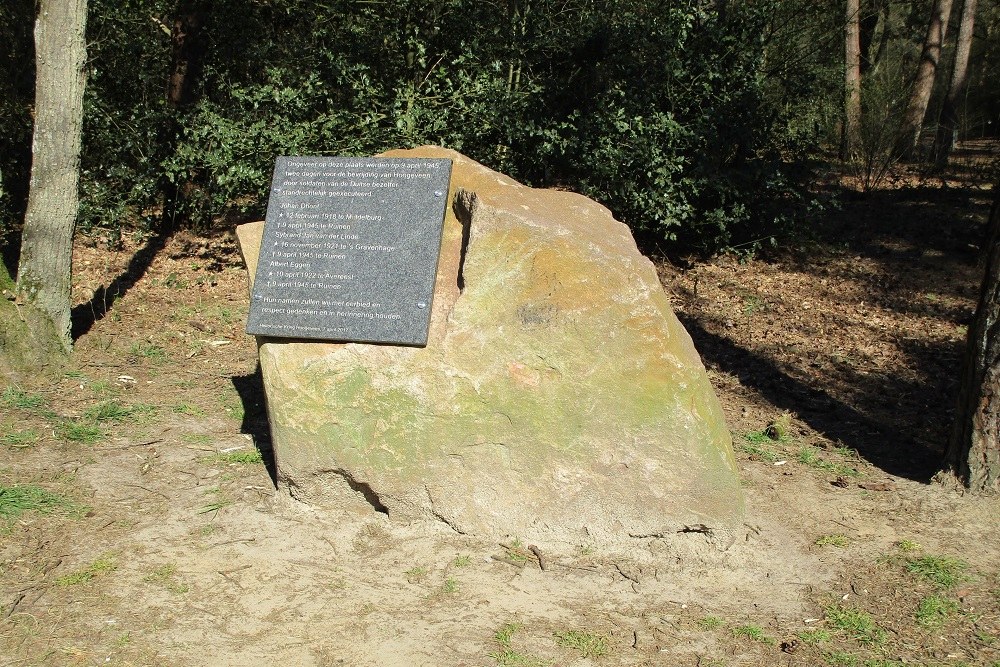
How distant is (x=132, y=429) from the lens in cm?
589

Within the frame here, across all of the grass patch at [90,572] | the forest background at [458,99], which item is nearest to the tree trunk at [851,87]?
the forest background at [458,99]

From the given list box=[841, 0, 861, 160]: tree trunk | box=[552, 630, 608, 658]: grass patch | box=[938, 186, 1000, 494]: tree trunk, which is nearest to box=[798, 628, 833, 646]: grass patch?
box=[552, 630, 608, 658]: grass patch

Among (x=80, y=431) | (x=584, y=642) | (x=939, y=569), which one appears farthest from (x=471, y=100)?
(x=584, y=642)

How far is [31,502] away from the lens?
4.71 m

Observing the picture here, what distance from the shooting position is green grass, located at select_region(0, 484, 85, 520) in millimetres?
4617

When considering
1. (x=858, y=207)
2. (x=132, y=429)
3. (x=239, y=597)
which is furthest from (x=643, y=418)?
(x=858, y=207)

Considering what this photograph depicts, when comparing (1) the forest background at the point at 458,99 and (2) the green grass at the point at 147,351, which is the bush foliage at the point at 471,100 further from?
(2) the green grass at the point at 147,351

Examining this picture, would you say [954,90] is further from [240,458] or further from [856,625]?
[240,458]

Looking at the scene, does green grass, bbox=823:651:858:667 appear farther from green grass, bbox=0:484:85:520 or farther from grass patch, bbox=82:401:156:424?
grass patch, bbox=82:401:156:424

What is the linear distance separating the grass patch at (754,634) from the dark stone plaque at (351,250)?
1956 mm

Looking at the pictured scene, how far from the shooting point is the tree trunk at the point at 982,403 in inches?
189

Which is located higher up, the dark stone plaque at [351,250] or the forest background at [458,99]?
the forest background at [458,99]

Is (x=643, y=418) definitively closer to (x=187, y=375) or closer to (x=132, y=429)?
(x=132, y=429)

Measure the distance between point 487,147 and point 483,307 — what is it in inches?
205
